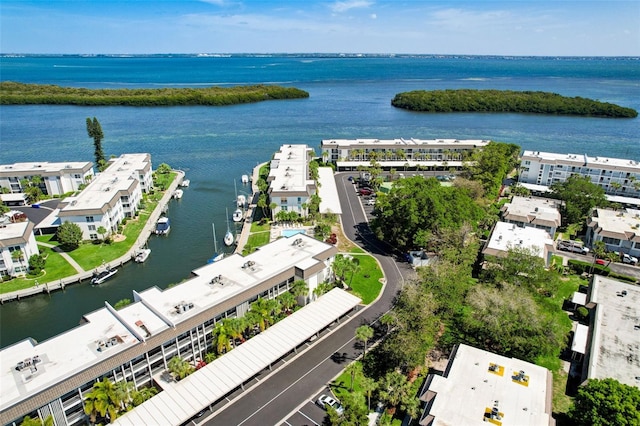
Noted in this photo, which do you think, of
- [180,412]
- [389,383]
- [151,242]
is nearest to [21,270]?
[151,242]

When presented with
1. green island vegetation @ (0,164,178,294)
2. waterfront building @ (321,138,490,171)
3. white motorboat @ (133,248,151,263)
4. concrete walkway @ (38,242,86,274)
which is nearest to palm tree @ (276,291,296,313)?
white motorboat @ (133,248,151,263)

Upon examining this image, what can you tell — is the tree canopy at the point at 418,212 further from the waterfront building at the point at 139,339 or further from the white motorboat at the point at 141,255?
the white motorboat at the point at 141,255

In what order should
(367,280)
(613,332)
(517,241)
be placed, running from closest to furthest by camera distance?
(613,332) < (367,280) < (517,241)

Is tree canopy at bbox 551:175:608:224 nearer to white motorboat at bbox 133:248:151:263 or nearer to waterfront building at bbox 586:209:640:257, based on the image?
waterfront building at bbox 586:209:640:257

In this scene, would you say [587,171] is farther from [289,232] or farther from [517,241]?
[289,232]

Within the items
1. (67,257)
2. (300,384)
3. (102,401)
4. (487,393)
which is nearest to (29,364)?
(102,401)

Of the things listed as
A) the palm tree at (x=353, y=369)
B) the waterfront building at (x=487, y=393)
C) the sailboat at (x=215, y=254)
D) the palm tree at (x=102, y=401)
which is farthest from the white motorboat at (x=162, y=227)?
the waterfront building at (x=487, y=393)
